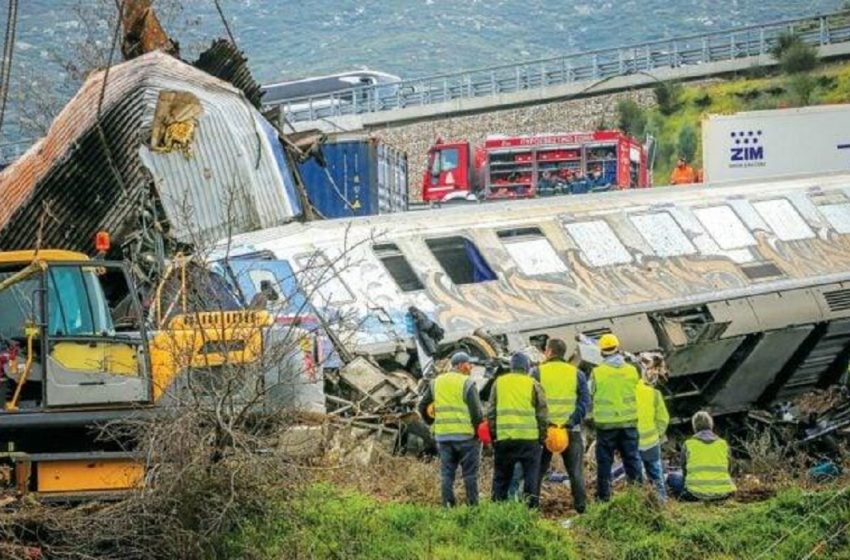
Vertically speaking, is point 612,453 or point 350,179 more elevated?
point 612,453

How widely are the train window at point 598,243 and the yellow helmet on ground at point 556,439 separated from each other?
728 cm

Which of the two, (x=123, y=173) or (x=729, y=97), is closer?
(x=123, y=173)

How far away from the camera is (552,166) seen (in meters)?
40.1

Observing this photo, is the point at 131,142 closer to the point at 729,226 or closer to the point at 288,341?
the point at 729,226

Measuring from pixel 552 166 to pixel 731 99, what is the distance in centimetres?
1689

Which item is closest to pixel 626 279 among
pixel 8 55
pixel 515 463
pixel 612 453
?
pixel 612 453

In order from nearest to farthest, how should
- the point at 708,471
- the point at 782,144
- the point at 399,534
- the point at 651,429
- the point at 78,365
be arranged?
the point at 78,365 → the point at 399,534 → the point at 708,471 → the point at 651,429 → the point at 782,144

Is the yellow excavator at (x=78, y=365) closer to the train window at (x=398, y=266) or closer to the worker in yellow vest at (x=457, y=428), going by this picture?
the worker in yellow vest at (x=457, y=428)

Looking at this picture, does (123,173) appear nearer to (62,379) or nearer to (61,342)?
(61,342)

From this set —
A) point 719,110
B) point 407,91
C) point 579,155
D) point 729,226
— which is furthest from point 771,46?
point 729,226

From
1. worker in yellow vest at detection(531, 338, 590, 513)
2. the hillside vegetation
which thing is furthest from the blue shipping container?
the hillside vegetation

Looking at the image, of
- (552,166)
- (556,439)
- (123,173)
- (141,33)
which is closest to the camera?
(556,439)

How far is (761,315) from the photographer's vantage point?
2239 cm

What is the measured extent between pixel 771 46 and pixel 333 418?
145 ft
